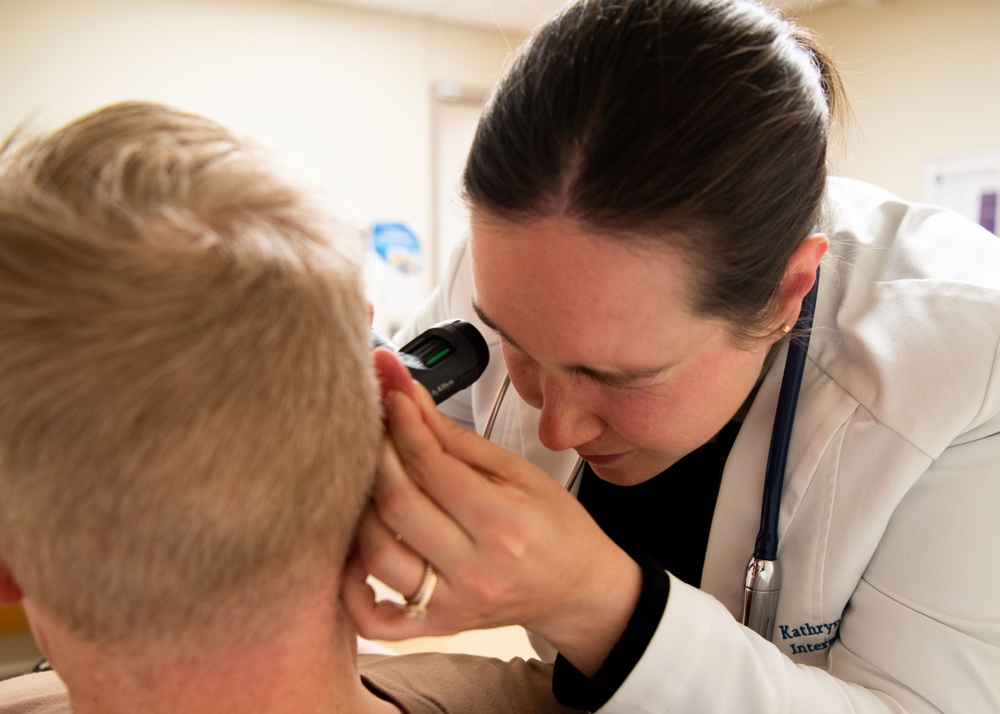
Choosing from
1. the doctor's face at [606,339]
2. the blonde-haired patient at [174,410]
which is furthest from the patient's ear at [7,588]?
the doctor's face at [606,339]

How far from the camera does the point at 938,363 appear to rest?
95 cm

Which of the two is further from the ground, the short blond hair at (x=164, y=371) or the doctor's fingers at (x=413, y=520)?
the short blond hair at (x=164, y=371)

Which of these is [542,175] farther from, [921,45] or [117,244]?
[921,45]

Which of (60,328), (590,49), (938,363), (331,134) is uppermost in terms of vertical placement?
(590,49)

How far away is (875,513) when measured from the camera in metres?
0.94

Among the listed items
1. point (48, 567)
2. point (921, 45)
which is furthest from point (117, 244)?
point (921, 45)

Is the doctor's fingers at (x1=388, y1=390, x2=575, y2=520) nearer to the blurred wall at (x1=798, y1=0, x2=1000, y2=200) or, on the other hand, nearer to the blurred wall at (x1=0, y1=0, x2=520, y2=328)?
the blurred wall at (x1=798, y1=0, x2=1000, y2=200)

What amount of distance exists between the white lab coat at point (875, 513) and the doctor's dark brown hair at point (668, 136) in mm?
216

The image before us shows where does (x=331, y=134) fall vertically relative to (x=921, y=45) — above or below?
below

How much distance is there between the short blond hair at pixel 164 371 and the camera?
53 centimetres

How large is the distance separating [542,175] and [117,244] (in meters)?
0.42

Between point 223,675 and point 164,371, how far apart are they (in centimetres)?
27

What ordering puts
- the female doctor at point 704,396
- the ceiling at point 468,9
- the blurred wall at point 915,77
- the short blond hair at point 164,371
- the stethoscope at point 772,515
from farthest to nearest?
1. the ceiling at point 468,9
2. the blurred wall at point 915,77
3. the stethoscope at point 772,515
4. the female doctor at point 704,396
5. the short blond hair at point 164,371

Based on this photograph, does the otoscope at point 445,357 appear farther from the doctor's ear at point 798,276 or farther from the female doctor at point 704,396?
the doctor's ear at point 798,276
